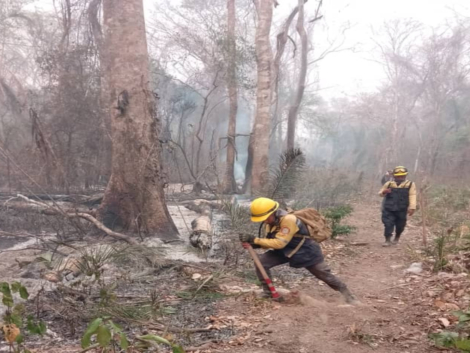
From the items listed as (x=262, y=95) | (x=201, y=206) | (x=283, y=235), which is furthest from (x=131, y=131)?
(x=262, y=95)

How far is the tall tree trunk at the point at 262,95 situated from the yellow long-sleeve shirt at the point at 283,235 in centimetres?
760

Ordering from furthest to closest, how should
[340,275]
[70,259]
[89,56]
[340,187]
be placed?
[340,187], [89,56], [340,275], [70,259]

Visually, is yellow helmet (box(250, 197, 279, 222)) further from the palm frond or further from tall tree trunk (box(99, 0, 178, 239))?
tall tree trunk (box(99, 0, 178, 239))

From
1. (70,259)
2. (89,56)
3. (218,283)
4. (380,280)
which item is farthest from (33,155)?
(380,280)

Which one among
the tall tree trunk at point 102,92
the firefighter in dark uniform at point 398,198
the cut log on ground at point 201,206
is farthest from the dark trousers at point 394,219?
the tall tree trunk at point 102,92

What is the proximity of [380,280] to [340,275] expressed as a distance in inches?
22.6

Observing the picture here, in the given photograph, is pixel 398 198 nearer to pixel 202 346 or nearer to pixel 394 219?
pixel 394 219

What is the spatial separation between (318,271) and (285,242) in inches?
23.1

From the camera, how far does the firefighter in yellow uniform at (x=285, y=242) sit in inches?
175

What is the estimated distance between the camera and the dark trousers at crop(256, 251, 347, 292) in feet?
15.4

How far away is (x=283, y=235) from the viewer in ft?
14.7

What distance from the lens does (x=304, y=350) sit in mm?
3500

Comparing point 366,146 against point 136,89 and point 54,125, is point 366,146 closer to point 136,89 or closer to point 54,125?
point 54,125

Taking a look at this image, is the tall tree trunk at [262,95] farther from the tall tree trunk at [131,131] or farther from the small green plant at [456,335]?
the small green plant at [456,335]
